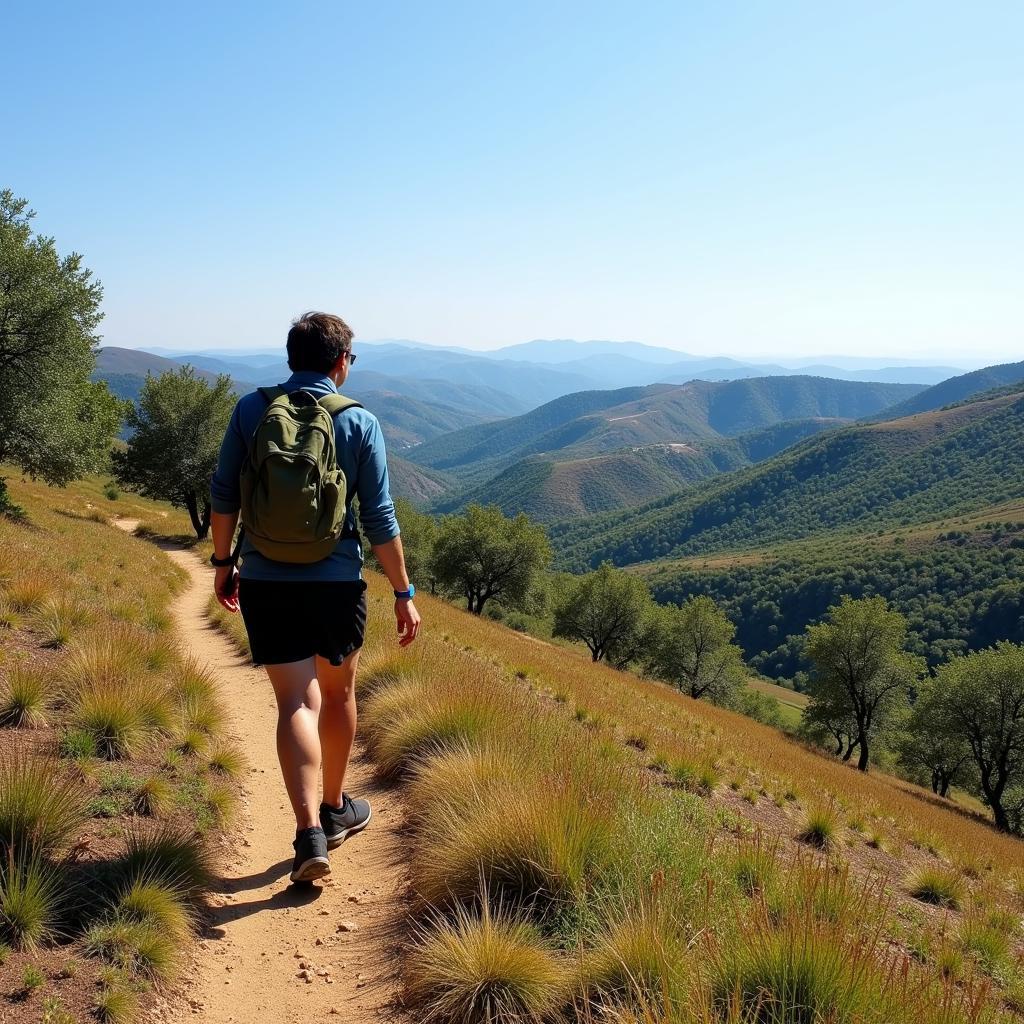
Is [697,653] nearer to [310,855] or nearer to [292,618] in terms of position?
[310,855]

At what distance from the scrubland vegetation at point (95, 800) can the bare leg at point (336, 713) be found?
2.80 ft

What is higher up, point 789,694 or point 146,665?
point 146,665

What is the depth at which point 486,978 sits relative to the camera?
2799mm

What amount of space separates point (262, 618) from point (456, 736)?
2614 mm

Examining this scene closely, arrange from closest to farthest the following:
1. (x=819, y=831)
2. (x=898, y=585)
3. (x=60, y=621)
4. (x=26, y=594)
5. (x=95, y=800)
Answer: (x=95, y=800)
(x=60, y=621)
(x=26, y=594)
(x=819, y=831)
(x=898, y=585)

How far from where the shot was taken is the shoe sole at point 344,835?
428 cm

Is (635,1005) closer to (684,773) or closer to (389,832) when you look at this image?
(389,832)

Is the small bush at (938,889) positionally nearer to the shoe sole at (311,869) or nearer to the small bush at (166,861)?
the shoe sole at (311,869)

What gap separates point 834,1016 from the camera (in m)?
2.27

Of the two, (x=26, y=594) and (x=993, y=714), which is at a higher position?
(x=26, y=594)

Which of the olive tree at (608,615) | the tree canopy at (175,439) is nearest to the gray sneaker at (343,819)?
the tree canopy at (175,439)

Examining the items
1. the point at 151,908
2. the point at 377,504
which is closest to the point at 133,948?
the point at 151,908

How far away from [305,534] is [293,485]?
0.86ft

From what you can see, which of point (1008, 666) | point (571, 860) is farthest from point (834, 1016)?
point (1008, 666)
